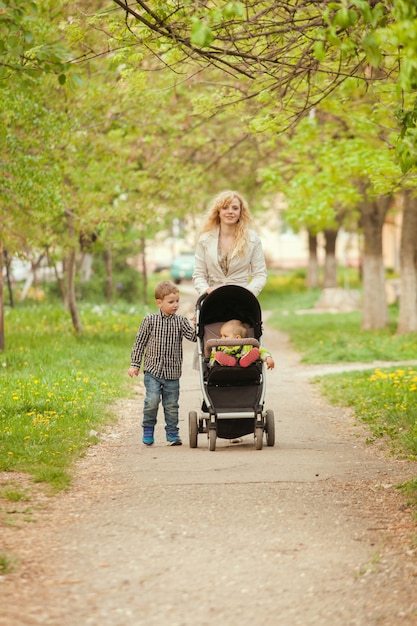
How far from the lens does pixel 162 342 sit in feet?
29.6

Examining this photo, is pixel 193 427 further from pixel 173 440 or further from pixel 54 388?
pixel 54 388

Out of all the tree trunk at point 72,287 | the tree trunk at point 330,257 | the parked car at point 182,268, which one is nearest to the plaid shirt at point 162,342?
the tree trunk at point 72,287

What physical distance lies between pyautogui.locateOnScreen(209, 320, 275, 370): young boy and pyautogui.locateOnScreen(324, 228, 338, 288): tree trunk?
2859 cm

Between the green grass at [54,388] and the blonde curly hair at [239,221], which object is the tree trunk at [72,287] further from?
the blonde curly hair at [239,221]

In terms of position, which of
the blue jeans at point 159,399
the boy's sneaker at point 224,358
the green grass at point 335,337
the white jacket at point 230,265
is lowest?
the green grass at point 335,337

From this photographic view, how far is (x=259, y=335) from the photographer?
887 cm

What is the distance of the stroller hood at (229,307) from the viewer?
28.8 feet

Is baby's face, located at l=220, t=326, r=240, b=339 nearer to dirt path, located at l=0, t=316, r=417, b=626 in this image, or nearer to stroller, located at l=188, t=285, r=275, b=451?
stroller, located at l=188, t=285, r=275, b=451

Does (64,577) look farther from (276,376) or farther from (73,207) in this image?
(73,207)

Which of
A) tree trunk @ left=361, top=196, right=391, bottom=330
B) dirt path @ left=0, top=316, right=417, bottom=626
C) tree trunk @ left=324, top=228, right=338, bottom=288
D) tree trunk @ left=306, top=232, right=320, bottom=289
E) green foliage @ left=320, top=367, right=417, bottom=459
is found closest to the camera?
dirt path @ left=0, top=316, right=417, bottom=626

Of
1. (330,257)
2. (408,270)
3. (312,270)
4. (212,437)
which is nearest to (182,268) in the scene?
(312,270)

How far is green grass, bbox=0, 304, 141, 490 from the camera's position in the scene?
26.8 ft

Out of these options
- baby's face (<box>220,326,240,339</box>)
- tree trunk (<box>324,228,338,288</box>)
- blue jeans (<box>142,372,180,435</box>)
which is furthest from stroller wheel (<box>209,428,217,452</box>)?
tree trunk (<box>324,228,338,288</box>)

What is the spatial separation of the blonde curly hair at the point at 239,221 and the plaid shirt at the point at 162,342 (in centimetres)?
82
